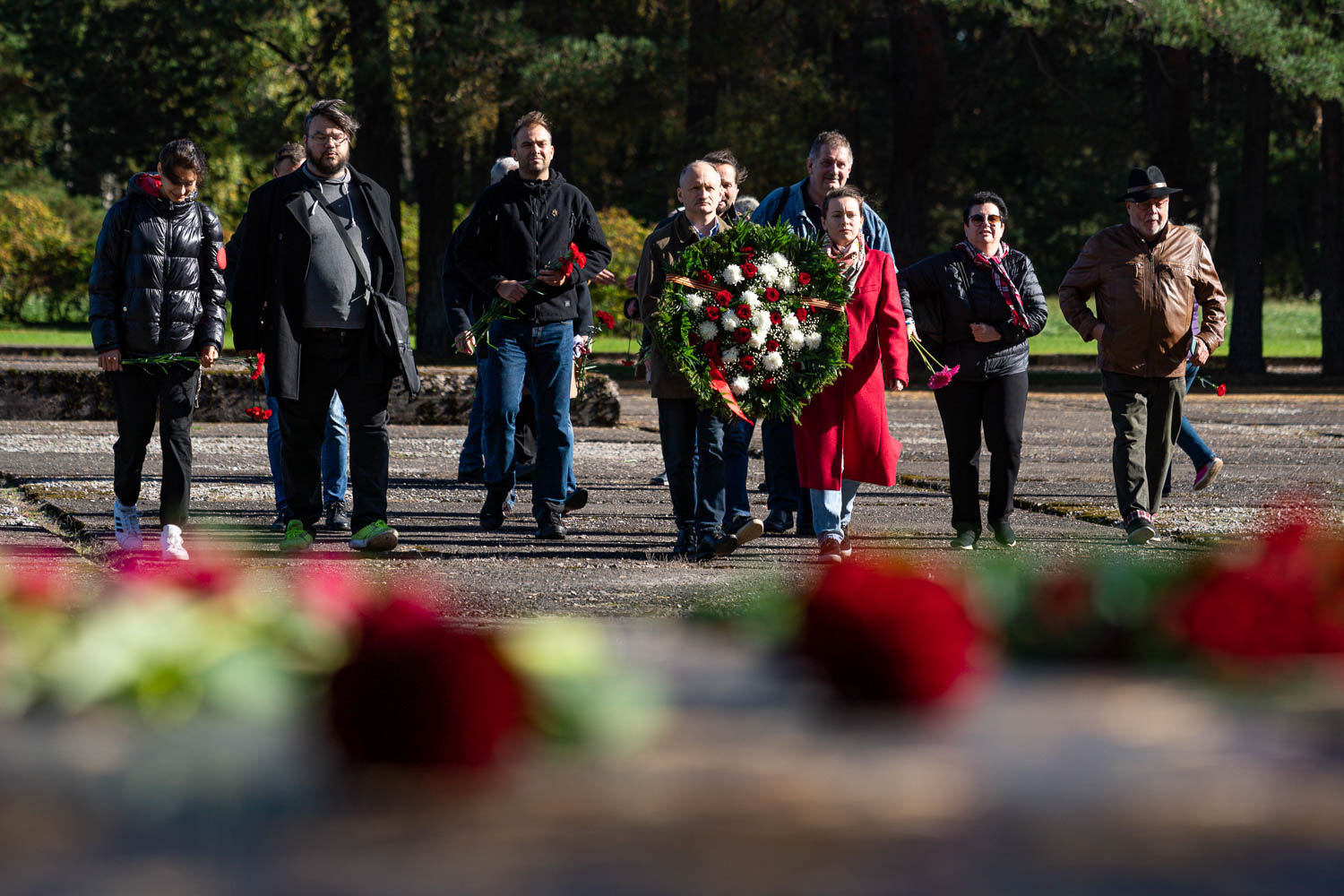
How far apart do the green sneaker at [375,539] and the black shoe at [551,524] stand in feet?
2.81

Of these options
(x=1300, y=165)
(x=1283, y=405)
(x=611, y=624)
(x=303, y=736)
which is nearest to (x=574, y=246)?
(x=611, y=624)

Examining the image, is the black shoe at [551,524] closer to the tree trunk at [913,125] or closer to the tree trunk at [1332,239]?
the tree trunk at [913,125]

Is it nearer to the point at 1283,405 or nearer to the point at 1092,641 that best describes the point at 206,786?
the point at 1092,641

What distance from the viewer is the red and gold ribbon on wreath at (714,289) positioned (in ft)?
22.4

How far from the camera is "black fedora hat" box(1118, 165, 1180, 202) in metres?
7.71

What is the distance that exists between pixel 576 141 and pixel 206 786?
30282 millimetres

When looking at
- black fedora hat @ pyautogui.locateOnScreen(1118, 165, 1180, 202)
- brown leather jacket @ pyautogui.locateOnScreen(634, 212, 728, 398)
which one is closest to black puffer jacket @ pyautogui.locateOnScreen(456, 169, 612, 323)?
brown leather jacket @ pyautogui.locateOnScreen(634, 212, 728, 398)

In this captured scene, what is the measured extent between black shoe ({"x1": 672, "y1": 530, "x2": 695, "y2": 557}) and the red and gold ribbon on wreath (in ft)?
3.37

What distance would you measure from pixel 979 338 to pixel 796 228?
97cm

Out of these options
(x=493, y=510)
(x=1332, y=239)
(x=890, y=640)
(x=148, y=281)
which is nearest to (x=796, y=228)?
(x=493, y=510)

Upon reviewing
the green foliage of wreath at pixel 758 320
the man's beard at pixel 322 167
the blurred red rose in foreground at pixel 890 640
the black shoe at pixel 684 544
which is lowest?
the black shoe at pixel 684 544

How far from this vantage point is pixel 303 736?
171 cm

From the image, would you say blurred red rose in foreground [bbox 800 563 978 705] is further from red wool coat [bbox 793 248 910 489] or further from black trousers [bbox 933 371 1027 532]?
black trousers [bbox 933 371 1027 532]

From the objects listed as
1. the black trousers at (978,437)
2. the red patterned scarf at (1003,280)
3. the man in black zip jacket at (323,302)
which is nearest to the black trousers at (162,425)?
the man in black zip jacket at (323,302)
